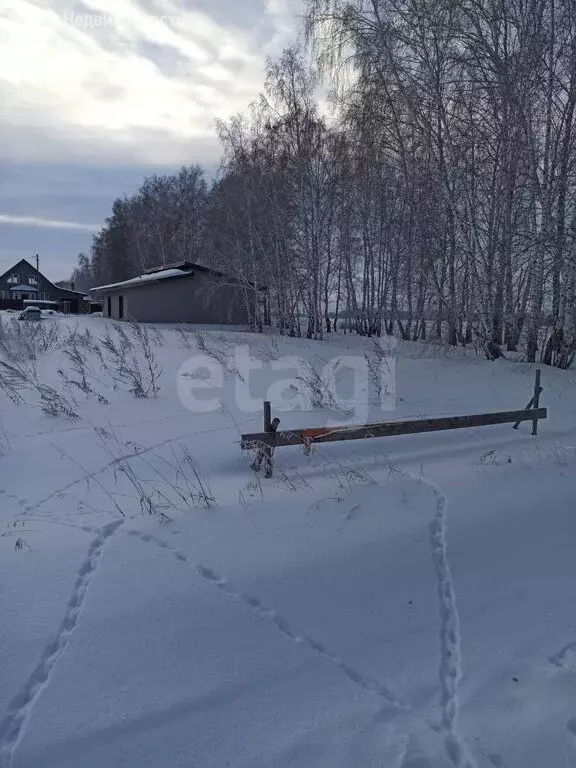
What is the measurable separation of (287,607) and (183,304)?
28563mm

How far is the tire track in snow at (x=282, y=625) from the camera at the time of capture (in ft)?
8.30

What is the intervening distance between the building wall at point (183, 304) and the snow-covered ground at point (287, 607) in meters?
24.3

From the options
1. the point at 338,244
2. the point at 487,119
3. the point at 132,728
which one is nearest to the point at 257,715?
the point at 132,728

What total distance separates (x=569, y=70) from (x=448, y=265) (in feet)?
14.9

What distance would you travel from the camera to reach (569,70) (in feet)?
34.1

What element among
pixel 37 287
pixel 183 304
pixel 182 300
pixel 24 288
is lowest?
pixel 183 304

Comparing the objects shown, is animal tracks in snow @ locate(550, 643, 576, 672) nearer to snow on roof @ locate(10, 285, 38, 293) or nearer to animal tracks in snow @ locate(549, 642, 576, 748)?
animal tracks in snow @ locate(549, 642, 576, 748)

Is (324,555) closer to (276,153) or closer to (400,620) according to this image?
(400,620)
